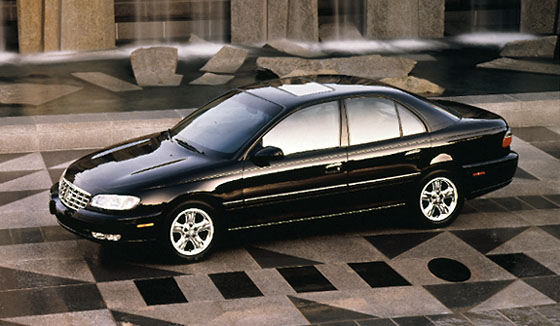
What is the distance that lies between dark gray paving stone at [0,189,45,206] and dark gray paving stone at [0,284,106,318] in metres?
2.51

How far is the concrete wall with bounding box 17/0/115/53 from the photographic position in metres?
18.2

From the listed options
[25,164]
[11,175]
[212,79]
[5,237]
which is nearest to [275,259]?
[5,237]

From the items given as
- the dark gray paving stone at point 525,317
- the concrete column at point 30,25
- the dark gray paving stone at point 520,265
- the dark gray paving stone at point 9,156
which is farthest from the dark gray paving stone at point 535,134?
the concrete column at point 30,25

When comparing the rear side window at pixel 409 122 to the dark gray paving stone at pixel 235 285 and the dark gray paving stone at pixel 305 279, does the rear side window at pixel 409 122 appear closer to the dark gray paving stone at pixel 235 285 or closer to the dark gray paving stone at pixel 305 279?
the dark gray paving stone at pixel 305 279

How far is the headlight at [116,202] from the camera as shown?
8328 millimetres

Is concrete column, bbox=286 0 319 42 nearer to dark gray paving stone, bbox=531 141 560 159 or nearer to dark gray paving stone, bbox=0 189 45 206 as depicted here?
dark gray paving stone, bbox=531 141 560 159

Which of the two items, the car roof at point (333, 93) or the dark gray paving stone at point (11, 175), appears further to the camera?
the dark gray paving stone at point (11, 175)

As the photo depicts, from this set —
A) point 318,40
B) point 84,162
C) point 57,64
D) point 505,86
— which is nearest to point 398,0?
point 318,40

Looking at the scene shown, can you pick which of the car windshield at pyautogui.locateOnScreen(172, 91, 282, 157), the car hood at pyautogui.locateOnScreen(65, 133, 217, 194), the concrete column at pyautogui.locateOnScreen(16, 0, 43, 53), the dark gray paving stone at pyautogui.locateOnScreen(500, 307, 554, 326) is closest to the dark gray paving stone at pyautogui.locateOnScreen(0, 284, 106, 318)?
the car hood at pyautogui.locateOnScreen(65, 133, 217, 194)

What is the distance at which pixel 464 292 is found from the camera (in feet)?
26.7

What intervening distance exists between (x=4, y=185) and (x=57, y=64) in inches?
265

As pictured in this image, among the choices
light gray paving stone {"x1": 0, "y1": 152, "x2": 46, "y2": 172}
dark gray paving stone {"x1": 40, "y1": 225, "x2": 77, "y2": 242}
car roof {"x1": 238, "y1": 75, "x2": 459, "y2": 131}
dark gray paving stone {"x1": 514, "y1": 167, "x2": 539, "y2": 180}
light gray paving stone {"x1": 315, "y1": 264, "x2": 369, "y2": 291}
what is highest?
car roof {"x1": 238, "y1": 75, "x2": 459, "y2": 131}

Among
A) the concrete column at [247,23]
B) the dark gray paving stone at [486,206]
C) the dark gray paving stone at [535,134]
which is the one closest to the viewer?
the dark gray paving stone at [486,206]

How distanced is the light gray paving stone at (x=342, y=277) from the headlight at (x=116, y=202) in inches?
67.1
